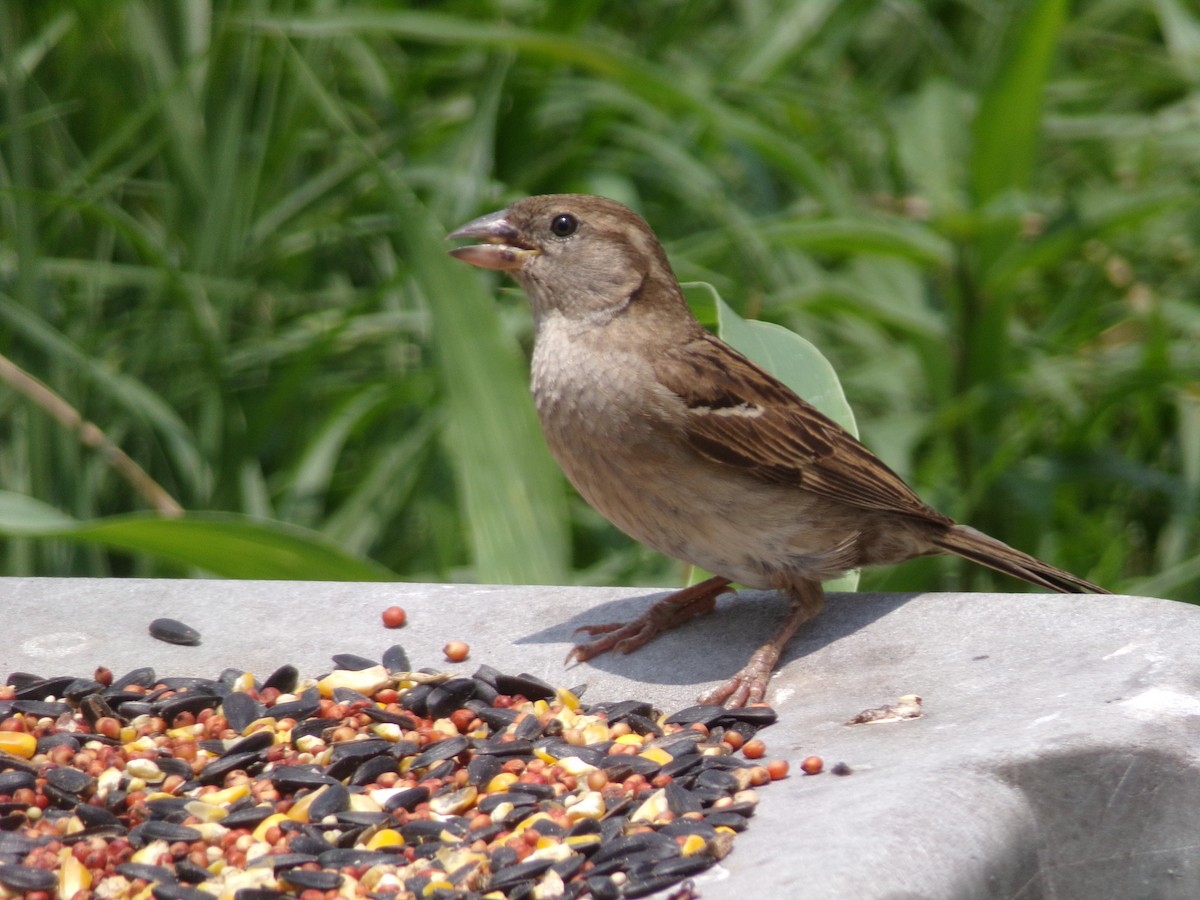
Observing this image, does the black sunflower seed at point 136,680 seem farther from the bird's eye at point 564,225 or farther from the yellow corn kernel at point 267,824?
the bird's eye at point 564,225

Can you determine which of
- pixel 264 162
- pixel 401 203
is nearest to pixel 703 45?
pixel 264 162

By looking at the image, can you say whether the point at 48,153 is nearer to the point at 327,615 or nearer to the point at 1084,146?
the point at 327,615

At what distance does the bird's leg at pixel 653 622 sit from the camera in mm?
2494

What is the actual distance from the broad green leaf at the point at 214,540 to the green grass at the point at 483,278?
37 cm

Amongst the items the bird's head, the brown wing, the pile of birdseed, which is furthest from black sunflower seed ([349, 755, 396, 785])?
the bird's head

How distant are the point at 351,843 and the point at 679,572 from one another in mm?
2207

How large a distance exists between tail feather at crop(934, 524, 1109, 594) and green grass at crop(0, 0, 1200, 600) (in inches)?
32.4

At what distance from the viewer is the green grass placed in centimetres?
366

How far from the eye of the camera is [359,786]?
2094mm

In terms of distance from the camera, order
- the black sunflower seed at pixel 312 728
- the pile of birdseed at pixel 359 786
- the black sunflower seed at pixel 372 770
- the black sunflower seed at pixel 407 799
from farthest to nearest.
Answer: the black sunflower seed at pixel 312 728 < the black sunflower seed at pixel 372 770 < the black sunflower seed at pixel 407 799 < the pile of birdseed at pixel 359 786

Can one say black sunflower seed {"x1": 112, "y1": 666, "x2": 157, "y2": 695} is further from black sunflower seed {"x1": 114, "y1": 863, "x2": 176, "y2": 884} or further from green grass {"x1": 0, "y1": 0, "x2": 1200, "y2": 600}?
green grass {"x1": 0, "y1": 0, "x2": 1200, "y2": 600}

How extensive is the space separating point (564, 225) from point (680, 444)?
546mm

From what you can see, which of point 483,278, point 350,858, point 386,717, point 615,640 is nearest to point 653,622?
point 615,640

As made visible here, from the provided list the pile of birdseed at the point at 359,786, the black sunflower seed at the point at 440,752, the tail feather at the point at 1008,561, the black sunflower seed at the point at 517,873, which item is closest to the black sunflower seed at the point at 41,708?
the pile of birdseed at the point at 359,786
